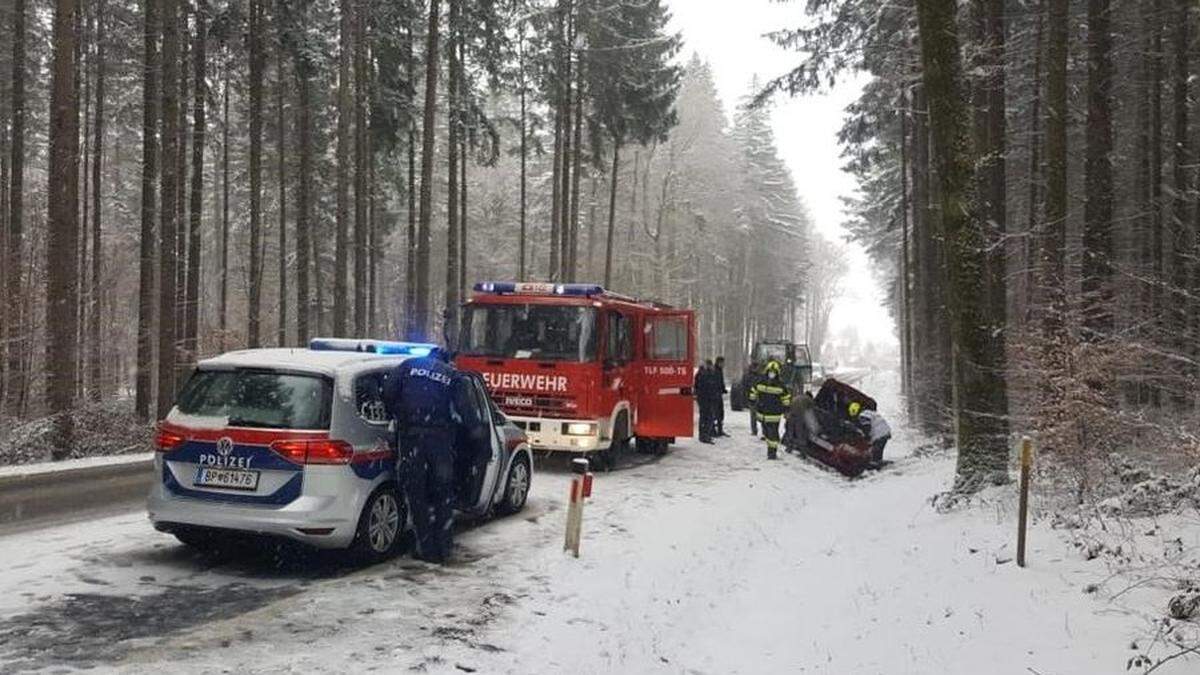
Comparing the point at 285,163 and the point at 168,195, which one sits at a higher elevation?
the point at 285,163

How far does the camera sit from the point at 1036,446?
1005cm

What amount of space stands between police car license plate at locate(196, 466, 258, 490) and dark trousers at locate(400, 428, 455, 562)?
120cm

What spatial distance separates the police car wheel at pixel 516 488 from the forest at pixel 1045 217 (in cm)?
525

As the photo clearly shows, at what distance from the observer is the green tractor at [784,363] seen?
30.6 m

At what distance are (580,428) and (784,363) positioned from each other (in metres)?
18.8

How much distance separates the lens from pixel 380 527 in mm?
7855

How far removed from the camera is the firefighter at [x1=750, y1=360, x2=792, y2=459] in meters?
18.0

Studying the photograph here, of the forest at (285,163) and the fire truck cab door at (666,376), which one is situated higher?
the forest at (285,163)

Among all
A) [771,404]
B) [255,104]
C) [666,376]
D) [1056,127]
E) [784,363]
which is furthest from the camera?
[784,363]

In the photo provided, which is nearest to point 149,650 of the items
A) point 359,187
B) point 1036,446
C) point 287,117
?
point 1036,446

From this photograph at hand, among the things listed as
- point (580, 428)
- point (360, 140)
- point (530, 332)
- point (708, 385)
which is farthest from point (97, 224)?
point (580, 428)

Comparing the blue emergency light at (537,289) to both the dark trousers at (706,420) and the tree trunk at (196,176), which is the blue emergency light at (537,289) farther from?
the tree trunk at (196,176)

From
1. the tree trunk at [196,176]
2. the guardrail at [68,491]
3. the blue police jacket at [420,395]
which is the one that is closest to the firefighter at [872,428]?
the blue police jacket at [420,395]

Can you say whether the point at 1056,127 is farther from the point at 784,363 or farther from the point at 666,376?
the point at 784,363
